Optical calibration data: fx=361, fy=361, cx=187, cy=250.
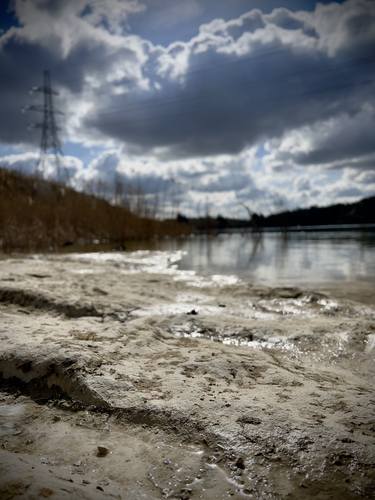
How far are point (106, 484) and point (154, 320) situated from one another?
5.82ft

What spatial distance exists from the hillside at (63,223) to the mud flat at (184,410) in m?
8.15

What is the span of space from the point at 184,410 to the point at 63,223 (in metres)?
12.5

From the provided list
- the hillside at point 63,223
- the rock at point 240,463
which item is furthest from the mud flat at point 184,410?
the hillside at point 63,223

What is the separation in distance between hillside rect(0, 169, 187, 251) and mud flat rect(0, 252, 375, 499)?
815 centimetres

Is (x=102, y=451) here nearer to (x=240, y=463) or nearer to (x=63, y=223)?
(x=240, y=463)

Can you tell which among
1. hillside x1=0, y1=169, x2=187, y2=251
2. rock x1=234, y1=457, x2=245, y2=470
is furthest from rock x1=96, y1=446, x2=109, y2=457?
hillside x1=0, y1=169, x2=187, y2=251

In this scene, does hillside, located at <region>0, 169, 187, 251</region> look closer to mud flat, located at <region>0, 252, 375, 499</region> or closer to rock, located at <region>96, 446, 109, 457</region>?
mud flat, located at <region>0, 252, 375, 499</region>

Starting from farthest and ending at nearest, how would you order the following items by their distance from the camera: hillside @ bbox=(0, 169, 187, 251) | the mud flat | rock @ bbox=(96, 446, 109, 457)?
hillside @ bbox=(0, 169, 187, 251), rock @ bbox=(96, 446, 109, 457), the mud flat

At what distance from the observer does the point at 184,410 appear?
1.41 m

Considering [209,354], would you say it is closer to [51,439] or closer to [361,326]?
[51,439]

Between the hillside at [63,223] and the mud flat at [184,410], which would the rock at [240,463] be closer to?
the mud flat at [184,410]

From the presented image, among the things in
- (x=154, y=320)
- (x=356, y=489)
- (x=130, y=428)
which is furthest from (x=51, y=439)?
(x=154, y=320)

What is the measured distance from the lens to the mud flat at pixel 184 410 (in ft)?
3.56

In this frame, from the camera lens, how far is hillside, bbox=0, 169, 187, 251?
10.0m
